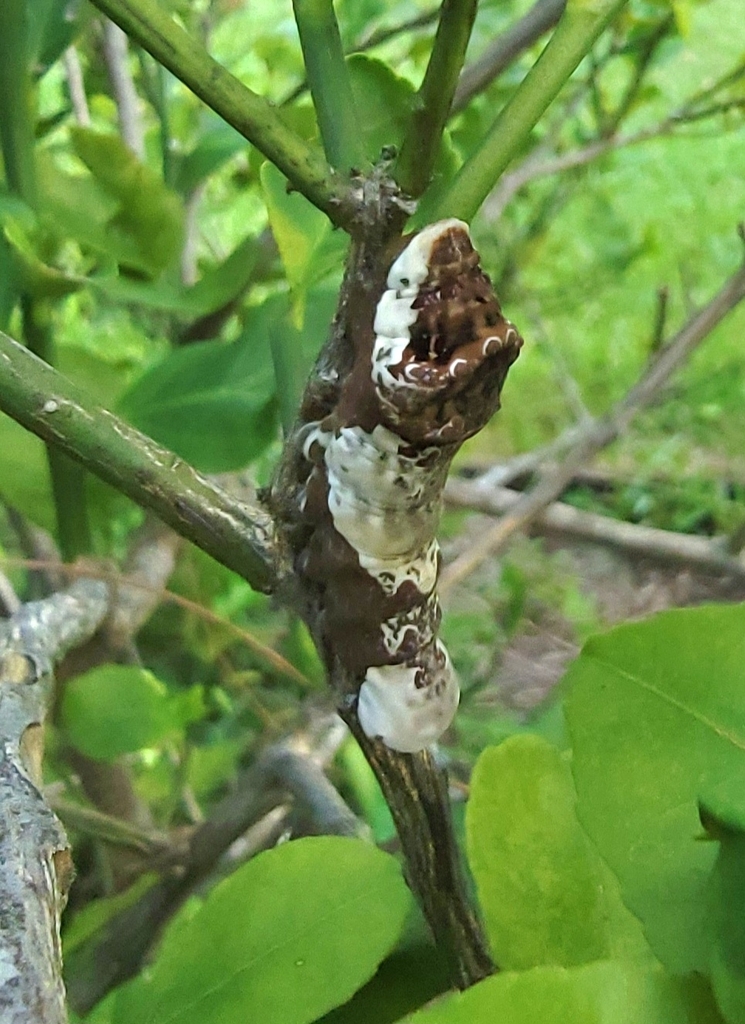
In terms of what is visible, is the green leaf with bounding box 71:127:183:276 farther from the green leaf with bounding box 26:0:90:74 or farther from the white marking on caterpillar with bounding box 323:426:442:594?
the white marking on caterpillar with bounding box 323:426:442:594

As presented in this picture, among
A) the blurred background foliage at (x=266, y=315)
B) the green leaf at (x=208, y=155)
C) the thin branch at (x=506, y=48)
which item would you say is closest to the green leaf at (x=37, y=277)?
the blurred background foliage at (x=266, y=315)

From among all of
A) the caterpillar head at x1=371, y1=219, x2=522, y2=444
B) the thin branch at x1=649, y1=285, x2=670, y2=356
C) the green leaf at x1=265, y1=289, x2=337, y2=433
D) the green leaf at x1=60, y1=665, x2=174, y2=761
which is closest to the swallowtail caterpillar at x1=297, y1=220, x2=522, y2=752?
the caterpillar head at x1=371, y1=219, x2=522, y2=444

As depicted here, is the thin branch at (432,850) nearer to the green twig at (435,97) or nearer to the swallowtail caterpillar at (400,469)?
the swallowtail caterpillar at (400,469)

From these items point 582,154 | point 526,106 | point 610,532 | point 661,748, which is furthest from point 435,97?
point 610,532

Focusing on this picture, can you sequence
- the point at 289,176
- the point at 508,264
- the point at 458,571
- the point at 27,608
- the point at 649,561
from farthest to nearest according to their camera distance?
the point at 649,561 → the point at 508,264 → the point at 458,571 → the point at 27,608 → the point at 289,176

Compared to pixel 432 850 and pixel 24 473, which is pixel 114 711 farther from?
pixel 432 850

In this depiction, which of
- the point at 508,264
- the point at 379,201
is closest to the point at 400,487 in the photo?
the point at 379,201

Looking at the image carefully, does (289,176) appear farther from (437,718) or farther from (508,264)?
(508,264)
